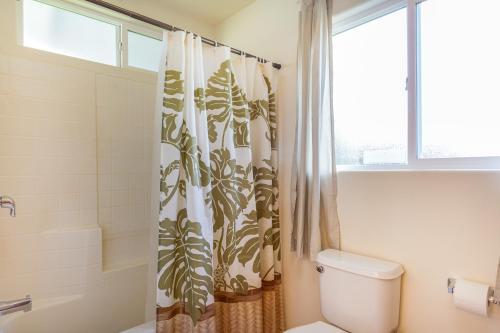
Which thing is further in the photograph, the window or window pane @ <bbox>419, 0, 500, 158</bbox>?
the window

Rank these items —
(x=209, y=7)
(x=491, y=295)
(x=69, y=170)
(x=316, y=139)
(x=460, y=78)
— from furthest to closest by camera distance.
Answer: (x=209, y=7), (x=69, y=170), (x=316, y=139), (x=460, y=78), (x=491, y=295)

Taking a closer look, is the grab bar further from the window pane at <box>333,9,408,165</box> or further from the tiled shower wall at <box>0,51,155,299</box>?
the window pane at <box>333,9,408,165</box>

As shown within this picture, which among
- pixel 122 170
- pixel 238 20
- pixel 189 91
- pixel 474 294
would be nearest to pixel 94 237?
pixel 122 170

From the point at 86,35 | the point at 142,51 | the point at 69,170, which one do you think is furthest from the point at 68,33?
the point at 69,170

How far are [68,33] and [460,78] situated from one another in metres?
2.39

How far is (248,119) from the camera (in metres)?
1.70

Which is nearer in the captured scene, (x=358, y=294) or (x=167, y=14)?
(x=358, y=294)

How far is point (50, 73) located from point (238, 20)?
55.2 inches

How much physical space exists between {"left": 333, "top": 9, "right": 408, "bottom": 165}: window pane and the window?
1.52 metres

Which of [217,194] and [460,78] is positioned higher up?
[460,78]

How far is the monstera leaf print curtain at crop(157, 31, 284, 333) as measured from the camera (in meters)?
1.40

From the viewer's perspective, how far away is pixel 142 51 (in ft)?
7.62

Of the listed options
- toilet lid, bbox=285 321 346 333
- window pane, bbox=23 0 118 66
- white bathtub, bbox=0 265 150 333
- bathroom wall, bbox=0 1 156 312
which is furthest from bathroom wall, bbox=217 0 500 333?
window pane, bbox=23 0 118 66

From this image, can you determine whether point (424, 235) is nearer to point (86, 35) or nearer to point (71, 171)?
point (71, 171)
